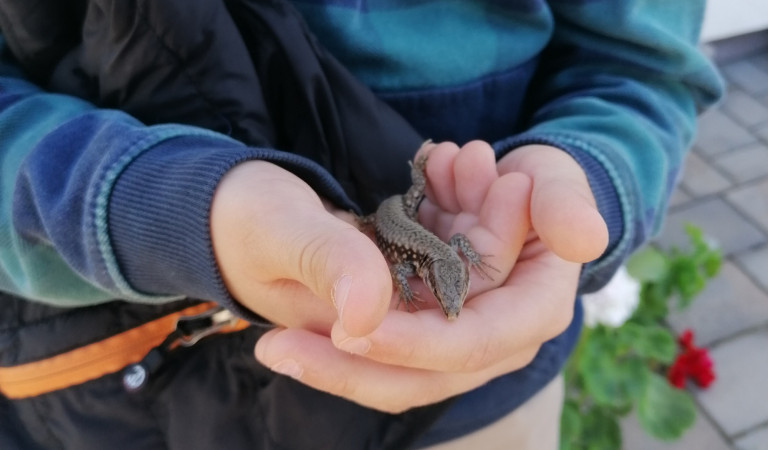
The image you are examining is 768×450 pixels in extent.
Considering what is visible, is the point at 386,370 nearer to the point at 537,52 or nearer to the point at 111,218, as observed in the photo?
the point at 111,218

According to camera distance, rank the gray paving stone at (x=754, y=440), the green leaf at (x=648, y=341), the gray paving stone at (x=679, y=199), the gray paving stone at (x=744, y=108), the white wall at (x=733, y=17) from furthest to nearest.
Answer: the white wall at (x=733, y=17) → the gray paving stone at (x=744, y=108) → the gray paving stone at (x=679, y=199) → the gray paving stone at (x=754, y=440) → the green leaf at (x=648, y=341)

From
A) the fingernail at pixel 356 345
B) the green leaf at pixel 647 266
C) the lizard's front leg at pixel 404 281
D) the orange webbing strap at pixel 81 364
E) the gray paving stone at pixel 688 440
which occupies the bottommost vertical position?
the gray paving stone at pixel 688 440

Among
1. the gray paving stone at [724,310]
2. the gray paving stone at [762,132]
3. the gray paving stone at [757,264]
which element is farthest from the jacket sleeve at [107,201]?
the gray paving stone at [762,132]

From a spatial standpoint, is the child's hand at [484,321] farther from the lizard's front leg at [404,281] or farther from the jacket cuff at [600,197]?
the lizard's front leg at [404,281]

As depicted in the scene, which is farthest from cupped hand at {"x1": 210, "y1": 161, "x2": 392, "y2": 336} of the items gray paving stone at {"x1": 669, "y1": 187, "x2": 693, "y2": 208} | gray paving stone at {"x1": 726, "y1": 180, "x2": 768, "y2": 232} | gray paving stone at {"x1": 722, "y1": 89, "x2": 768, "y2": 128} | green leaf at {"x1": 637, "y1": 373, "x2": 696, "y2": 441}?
gray paving stone at {"x1": 722, "y1": 89, "x2": 768, "y2": 128}

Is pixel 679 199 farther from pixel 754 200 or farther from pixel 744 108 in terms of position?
pixel 744 108

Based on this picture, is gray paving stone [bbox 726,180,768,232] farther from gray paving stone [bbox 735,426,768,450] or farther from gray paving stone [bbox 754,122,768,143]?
gray paving stone [bbox 735,426,768,450]
